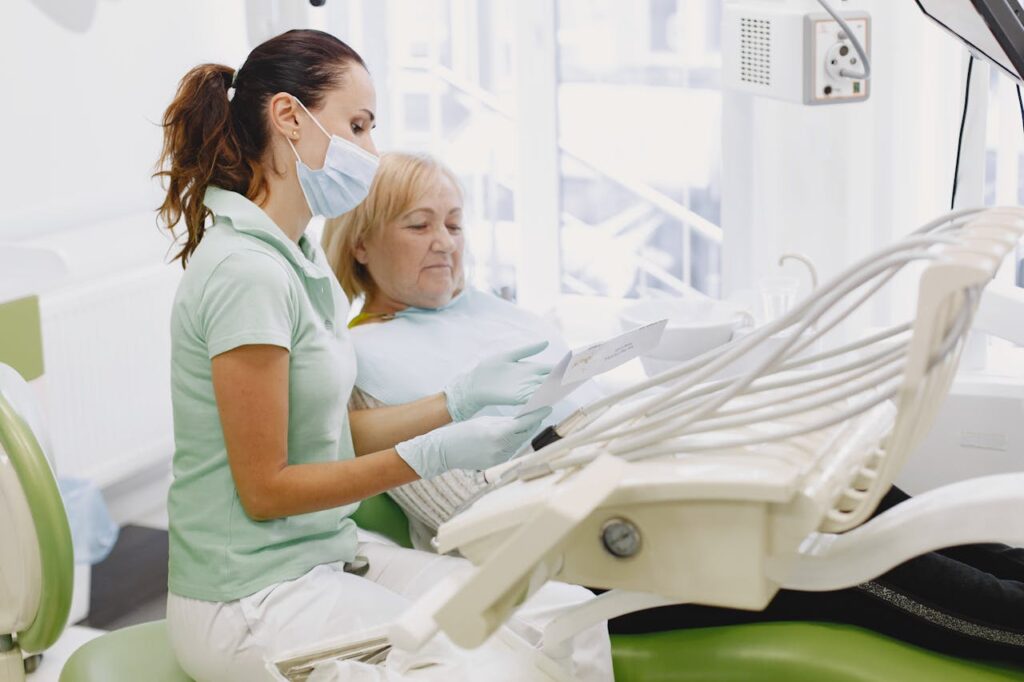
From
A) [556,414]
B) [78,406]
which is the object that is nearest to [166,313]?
[78,406]

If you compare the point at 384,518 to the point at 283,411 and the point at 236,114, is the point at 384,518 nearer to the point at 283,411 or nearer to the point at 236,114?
the point at 283,411

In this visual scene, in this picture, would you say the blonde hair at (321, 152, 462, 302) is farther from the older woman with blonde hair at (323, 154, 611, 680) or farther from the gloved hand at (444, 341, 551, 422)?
the gloved hand at (444, 341, 551, 422)

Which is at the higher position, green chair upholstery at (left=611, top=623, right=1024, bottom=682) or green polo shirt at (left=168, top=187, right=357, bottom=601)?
green polo shirt at (left=168, top=187, right=357, bottom=601)

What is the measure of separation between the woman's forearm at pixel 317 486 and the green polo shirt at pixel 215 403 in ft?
0.16

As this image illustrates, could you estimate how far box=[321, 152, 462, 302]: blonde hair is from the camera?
88.4 inches

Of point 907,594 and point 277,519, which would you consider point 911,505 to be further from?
point 277,519

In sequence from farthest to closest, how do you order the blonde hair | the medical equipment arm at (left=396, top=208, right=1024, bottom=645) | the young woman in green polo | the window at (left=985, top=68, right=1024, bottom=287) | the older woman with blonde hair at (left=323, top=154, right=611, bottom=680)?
the window at (left=985, top=68, right=1024, bottom=287) → the blonde hair → the older woman with blonde hair at (left=323, top=154, right=611, bottom=680) → the young woman in green polo → the medical equipment arm at (left=396, top=208, right=1024, bottom=645)

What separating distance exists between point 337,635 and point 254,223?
21.1 inches

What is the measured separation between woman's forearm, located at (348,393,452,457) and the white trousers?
316 mm

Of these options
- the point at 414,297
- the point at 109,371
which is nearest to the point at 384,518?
the point at 414,297

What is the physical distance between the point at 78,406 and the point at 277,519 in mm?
1884

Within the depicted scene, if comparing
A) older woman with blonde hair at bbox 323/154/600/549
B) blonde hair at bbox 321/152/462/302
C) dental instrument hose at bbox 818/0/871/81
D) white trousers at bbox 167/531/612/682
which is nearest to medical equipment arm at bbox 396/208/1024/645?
white trousers at bbox 167/531/612/682

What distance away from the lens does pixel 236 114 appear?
68.9 inches

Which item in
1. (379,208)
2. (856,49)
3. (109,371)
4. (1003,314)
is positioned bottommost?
(109,371)
